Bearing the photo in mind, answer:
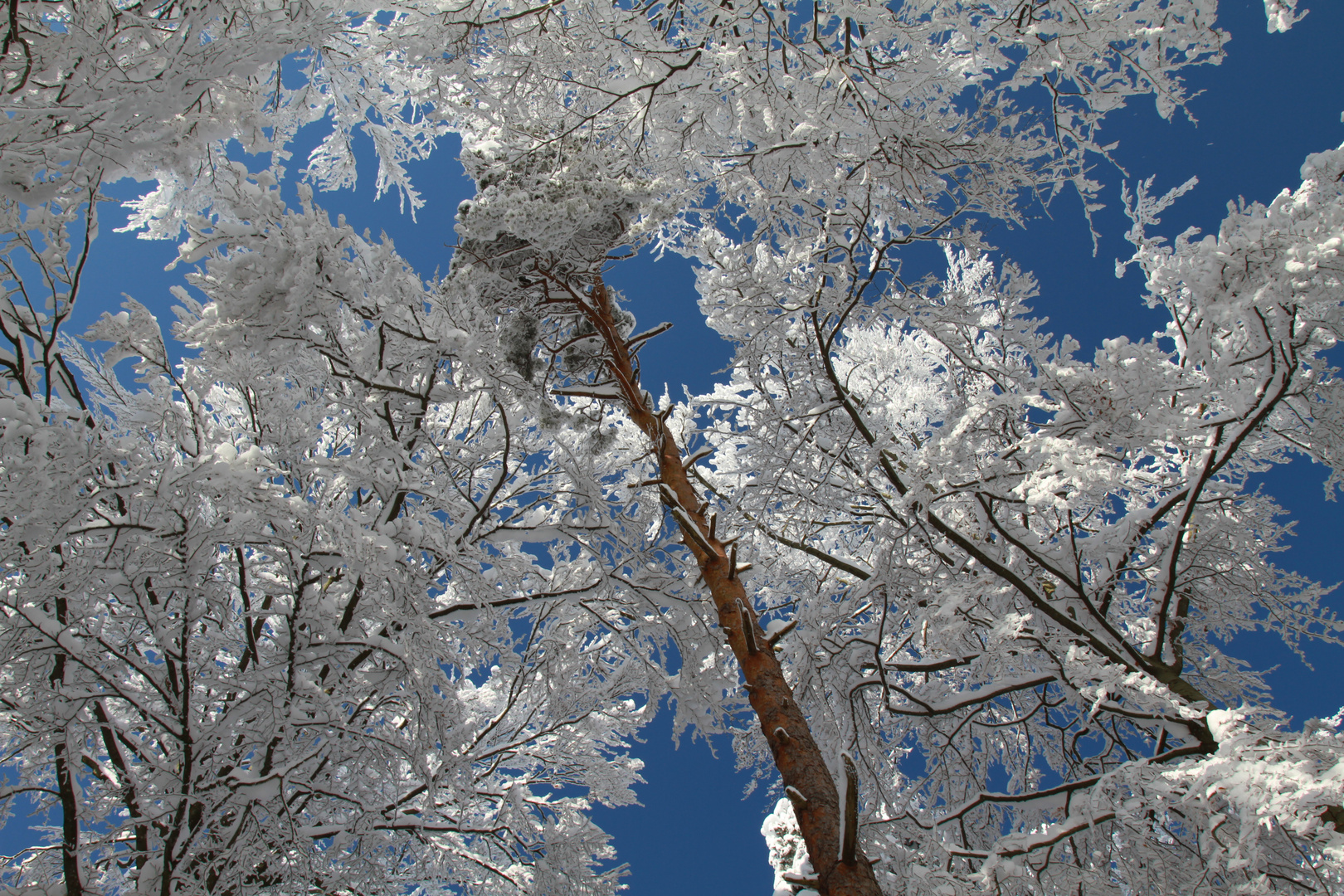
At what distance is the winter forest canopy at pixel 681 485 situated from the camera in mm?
2629

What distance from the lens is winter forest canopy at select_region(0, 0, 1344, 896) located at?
263cm

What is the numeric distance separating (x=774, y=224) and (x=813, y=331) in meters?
0.93

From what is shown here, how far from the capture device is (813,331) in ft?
13.5

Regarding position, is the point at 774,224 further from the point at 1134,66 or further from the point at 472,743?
the point at 472,743

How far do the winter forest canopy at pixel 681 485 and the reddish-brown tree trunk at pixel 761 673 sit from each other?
25mm

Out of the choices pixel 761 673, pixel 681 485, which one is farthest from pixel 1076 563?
pixel 681 485

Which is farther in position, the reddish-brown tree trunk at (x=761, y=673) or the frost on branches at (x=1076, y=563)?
the reddish-brown tree trunk at (x=761, y=673)

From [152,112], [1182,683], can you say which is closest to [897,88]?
[1182,683]

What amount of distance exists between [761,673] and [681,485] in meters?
1.60

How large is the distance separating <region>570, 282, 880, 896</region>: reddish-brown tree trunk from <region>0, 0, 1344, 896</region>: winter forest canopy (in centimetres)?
3

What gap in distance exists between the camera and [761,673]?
11.9ft

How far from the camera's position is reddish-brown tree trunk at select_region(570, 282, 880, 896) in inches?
108

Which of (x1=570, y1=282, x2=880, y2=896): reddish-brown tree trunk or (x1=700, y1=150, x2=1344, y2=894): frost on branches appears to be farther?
(x1=570, y1=282, x2=880, y2=896): reddish-brown tree trunk

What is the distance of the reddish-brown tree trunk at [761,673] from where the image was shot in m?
2.75
